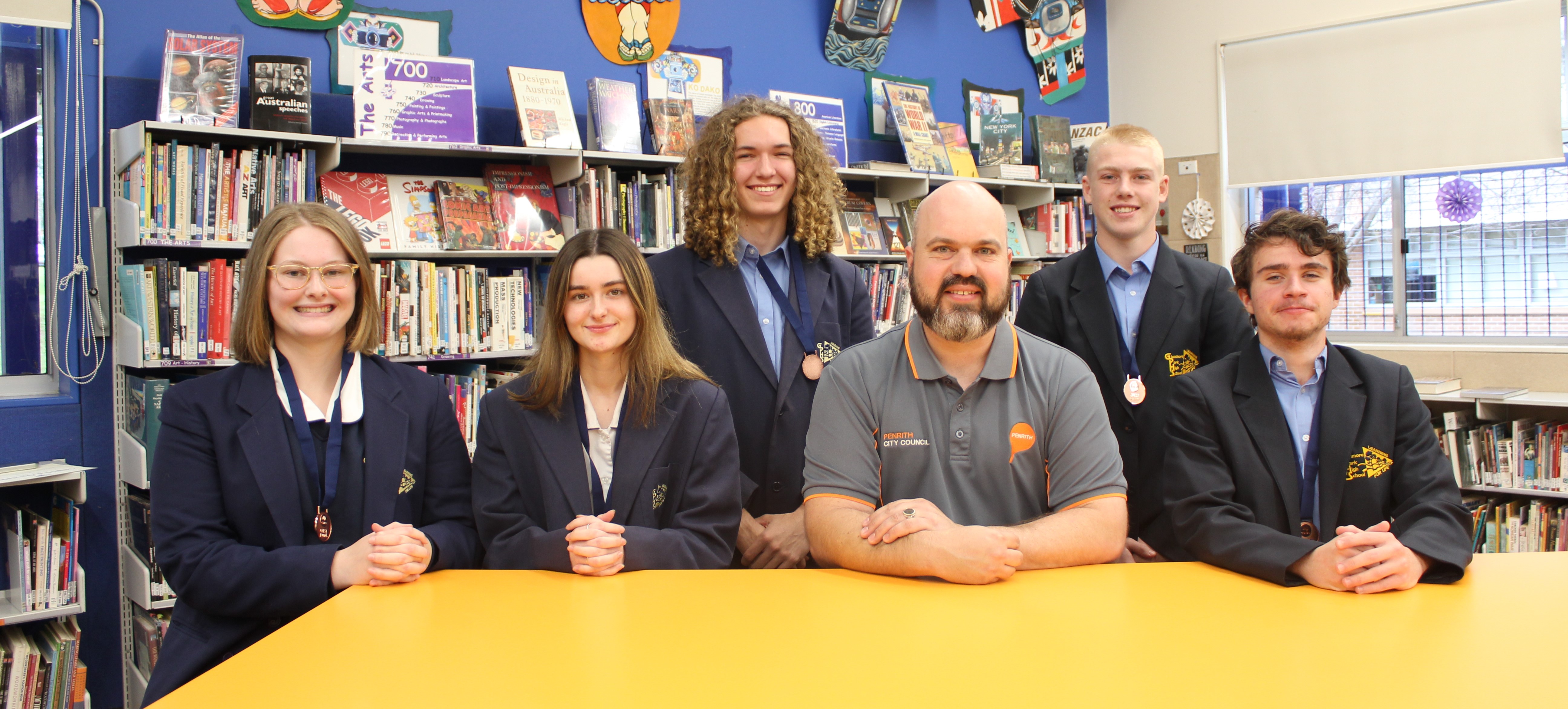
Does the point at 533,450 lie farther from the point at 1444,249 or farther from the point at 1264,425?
the point at 1444,249

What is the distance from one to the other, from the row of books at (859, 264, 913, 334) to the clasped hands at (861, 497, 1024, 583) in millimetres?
2815

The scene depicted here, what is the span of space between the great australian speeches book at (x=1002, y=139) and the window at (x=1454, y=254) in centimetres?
135

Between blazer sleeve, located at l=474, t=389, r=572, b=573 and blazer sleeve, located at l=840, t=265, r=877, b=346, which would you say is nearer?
blazer sleeve, located at l=474, t=389, r=572, b=573

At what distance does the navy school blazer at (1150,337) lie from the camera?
227 cm

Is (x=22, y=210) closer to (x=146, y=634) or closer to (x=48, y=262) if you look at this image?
(x=48, y=262)

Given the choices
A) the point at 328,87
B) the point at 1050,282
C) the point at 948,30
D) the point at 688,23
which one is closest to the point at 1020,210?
the point at 948,30

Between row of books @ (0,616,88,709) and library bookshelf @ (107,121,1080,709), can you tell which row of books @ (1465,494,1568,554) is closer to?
library bookshelf @ (107,121,1080,709)

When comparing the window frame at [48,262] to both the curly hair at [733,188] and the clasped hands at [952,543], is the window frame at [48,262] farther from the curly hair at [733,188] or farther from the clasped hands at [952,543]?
the clasped hands at [952,543]

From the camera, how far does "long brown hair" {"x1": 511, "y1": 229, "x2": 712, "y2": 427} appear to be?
6.14 feet

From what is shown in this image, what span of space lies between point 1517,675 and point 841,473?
39.8 inches

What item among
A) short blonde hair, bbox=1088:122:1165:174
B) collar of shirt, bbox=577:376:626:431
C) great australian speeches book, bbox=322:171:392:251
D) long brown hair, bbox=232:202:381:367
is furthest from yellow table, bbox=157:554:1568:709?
great australian speeches book, bbox=322:171:392:251

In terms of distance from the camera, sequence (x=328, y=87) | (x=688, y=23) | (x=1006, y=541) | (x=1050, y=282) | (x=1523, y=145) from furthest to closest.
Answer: (x=1523, y=145) → (x=688, y=23) → (x=328, y=87) → (x=1050, y=282) → (x=1006, y=541)

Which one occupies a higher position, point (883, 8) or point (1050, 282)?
point (883, 8)

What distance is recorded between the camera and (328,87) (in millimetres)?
3520
